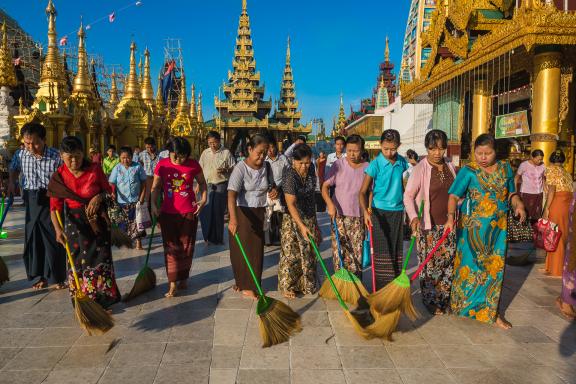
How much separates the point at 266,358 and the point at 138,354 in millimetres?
943

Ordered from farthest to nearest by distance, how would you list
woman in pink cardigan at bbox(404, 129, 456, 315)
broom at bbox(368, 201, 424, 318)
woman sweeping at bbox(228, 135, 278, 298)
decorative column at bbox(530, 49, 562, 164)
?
1. decorative column at bbox(530, 49, 562, 164)
2. woman sweeping at bbox(228, 135, 278, 298)
3. woman in pink cardigan at bbox(404, 129, 456, 315)
4. broom at bbox(368, 201, 424, 318)

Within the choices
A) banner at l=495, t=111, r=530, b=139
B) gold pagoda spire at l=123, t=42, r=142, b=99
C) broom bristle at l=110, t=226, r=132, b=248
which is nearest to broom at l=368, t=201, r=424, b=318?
broom bristle at l=110, t=226, r=132, b=248

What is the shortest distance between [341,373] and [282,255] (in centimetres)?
183

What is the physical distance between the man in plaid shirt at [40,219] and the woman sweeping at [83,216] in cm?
93

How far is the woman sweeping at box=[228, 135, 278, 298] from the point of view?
14.3 feet

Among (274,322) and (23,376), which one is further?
(274,322)

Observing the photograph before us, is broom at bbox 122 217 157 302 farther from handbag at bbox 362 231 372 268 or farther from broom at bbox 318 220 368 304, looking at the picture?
handbag at bbox 362 231 372 268

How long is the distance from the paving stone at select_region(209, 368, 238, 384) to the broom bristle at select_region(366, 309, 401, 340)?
3.69 feet

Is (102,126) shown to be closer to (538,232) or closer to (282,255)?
(282,255)

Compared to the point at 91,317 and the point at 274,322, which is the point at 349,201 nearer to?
the point at 274,322

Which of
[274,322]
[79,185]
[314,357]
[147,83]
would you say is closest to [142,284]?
[79,185]

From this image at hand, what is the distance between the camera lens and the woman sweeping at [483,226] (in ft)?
11.9

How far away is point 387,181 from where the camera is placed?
4.20 metres

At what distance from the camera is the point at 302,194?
4.54m
